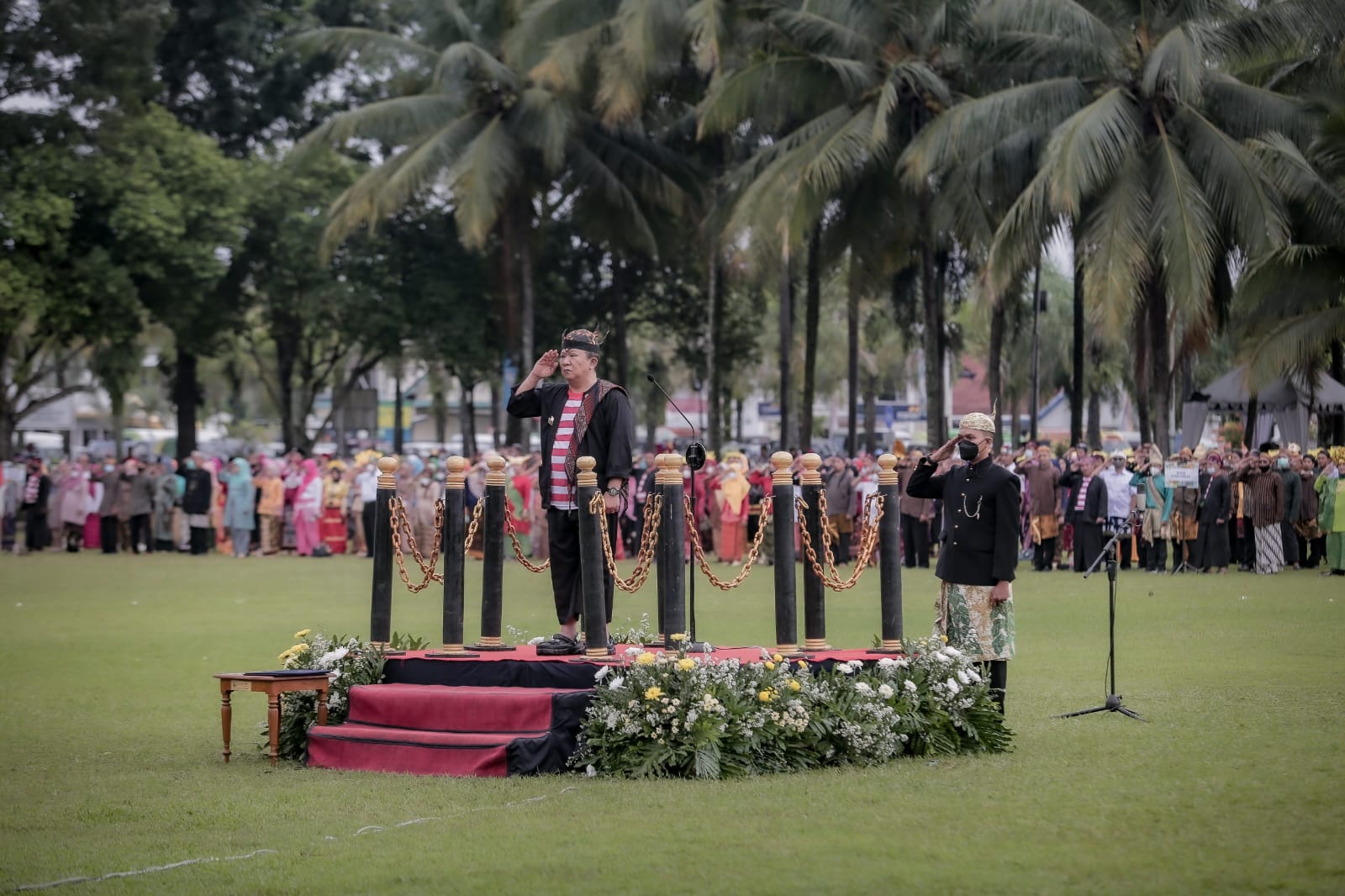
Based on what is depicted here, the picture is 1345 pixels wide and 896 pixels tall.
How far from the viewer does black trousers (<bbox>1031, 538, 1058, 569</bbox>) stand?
2545cm

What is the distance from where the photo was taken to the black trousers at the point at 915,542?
26172 millimetres

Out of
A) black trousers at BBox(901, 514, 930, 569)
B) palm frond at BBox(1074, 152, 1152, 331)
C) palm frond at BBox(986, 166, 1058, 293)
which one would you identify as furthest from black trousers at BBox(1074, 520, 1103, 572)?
palm frond at BBox(986, 166, 1058, 293)

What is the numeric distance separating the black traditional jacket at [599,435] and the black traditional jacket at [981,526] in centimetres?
209

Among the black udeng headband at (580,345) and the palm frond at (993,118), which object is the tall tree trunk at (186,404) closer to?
the palm frond at (993,118)

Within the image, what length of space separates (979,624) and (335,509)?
22.7 meters

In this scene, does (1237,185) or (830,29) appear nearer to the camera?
(1237,185)

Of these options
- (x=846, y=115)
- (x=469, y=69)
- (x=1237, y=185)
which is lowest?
(x=1237, y=185)

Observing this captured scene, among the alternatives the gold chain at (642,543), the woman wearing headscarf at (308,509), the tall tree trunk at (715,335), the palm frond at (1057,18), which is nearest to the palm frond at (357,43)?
the tall tree trunk at (715,335)

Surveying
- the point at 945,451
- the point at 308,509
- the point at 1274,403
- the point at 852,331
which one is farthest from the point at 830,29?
the point at 945,451

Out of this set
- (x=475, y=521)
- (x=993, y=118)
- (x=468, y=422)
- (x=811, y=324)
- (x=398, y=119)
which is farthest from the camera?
(x=468, y=422)

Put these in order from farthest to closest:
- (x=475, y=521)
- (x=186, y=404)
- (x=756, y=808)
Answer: (x=186, y=404) → (x=475, y=521) → (x=756, y=808)

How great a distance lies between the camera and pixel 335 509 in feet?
103

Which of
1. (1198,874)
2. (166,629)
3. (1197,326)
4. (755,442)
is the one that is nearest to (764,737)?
(1198,874)

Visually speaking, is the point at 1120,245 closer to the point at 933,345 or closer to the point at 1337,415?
the point at 933,345
